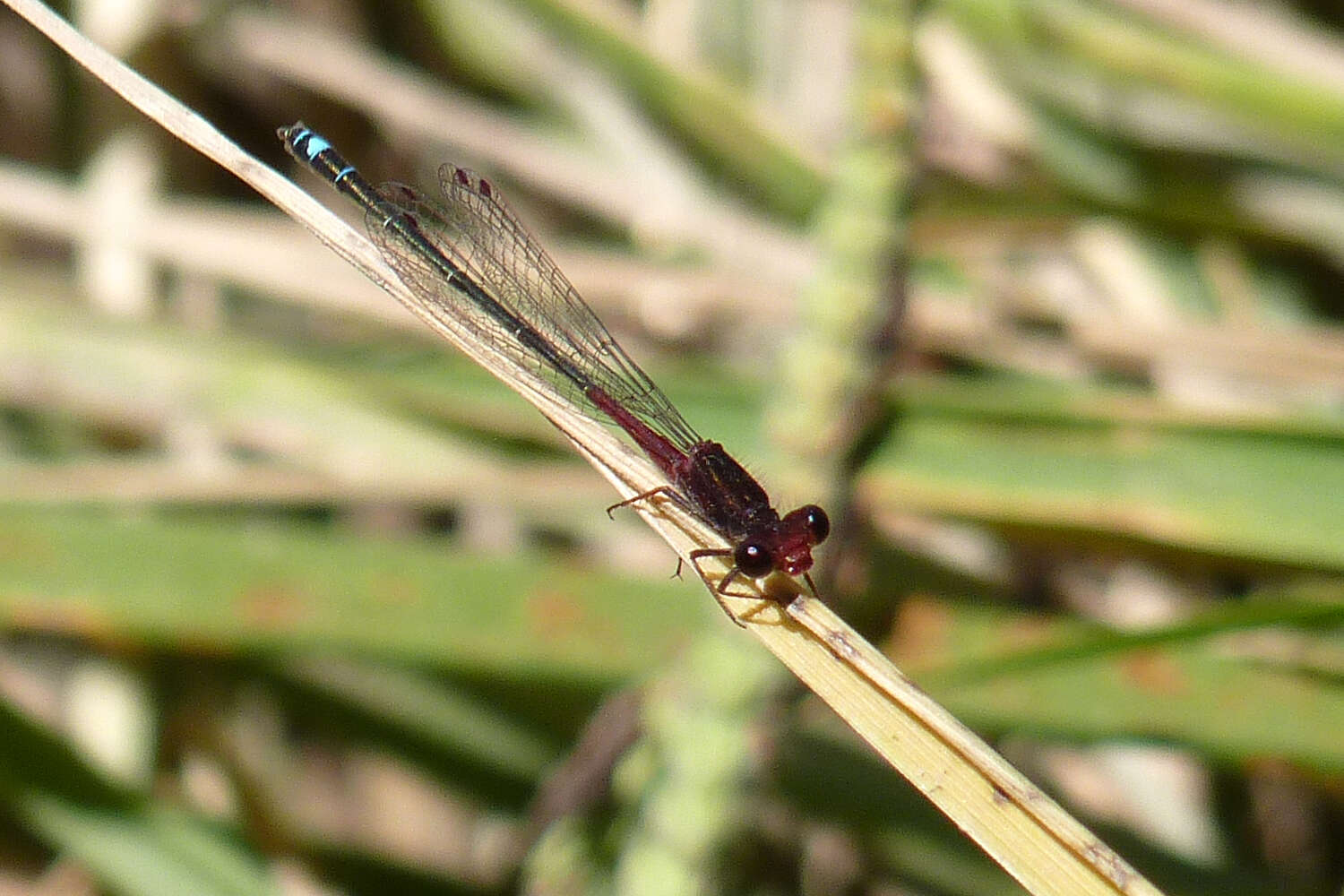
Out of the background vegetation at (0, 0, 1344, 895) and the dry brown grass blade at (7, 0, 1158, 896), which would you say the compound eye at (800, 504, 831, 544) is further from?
the dry brown grass blade at (7, 0, 1158, 896)

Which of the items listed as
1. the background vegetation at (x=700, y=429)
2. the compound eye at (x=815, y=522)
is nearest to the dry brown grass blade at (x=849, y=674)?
the compound eye at (x=815, y=522)

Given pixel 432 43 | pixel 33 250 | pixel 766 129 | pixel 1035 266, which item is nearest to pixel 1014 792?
pixel 766 129

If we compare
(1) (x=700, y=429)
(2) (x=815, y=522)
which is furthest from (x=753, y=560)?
(1) (x=700, y=429)

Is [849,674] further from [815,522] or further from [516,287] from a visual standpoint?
[516,287]

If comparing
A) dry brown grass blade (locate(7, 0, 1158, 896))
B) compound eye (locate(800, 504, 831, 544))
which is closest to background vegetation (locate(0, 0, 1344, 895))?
compound eye (locate(800, 504, 831, 544))

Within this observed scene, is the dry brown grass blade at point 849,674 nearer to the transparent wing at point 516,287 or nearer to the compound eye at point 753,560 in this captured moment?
the compound eye at point 753,560
